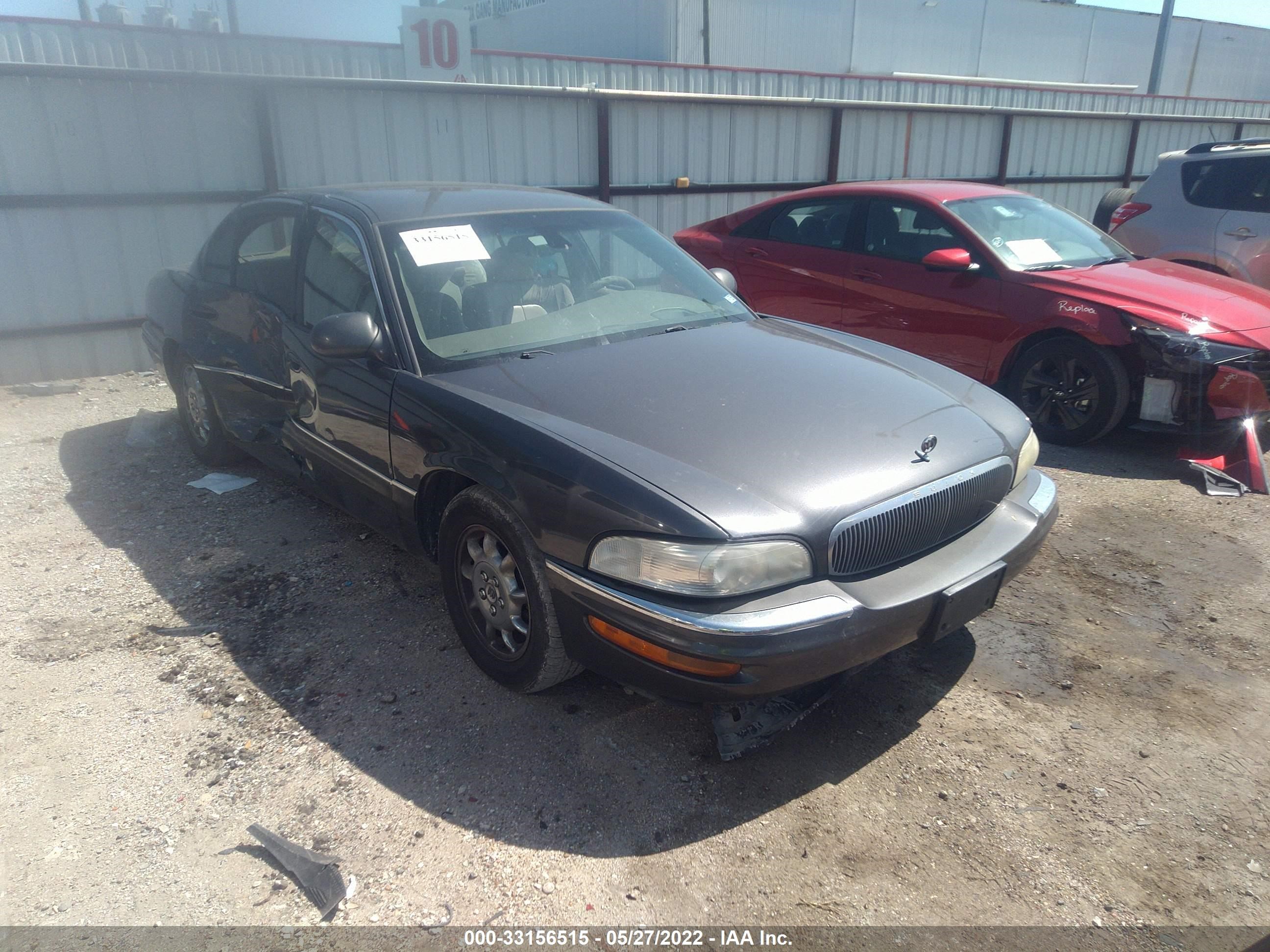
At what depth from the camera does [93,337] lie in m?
7.56

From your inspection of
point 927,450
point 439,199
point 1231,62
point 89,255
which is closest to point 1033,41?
point 1231,62

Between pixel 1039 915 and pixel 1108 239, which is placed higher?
pixel 1108 239

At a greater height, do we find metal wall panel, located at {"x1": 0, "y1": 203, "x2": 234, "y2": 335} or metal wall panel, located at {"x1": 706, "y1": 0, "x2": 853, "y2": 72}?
metal wall panel, located at {"x1": 706, "y1": 0, "x2": 853, "y2": 72}

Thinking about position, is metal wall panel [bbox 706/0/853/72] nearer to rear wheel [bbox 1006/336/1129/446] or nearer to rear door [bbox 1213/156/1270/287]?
rear door [bbox 1213/156/1270/287]

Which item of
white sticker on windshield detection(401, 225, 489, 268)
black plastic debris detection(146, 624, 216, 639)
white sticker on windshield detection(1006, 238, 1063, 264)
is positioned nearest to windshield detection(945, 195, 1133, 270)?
white sticker on windshield detection(1006, 238, 1063, 264)

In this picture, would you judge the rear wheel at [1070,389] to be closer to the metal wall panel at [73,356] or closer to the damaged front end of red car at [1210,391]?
the damaged front end of red car at [1210,391]

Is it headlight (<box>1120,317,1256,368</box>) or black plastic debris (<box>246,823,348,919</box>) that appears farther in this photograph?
headlight (<box>1120,317,1256,368</box>)

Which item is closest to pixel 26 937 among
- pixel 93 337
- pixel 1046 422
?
pixel 1046 422

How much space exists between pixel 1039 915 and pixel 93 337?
811 centimetres

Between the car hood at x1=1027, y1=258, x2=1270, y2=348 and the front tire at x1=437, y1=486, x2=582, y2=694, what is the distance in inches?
165

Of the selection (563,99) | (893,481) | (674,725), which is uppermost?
(563,99)

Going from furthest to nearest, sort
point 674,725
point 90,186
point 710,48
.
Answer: point 710,48 → point 90,186 → point 674,725

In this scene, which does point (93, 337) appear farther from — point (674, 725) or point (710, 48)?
point (710, 48)

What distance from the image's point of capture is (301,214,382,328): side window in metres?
3.46
